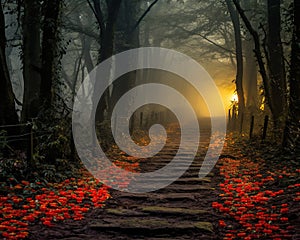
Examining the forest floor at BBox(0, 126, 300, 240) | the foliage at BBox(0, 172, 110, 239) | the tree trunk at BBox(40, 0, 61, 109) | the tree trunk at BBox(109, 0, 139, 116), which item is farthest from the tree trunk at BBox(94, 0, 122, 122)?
the foliage at BBox(0, 172, 110, 239)

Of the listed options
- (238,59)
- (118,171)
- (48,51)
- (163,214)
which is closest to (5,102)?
(48,51)

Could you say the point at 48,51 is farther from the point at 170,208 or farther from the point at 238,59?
the point at 238,59

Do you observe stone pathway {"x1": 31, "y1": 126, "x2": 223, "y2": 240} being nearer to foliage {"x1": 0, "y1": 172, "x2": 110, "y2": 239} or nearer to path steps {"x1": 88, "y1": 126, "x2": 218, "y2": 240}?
path steps {"x1": 88, "y1": 126, "x2": 218, "y2": 240}

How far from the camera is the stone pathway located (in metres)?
5.44

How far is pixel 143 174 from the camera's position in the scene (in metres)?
9.73

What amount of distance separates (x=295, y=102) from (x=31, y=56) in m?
8.41

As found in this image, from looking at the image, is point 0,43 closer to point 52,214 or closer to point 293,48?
point 52,214

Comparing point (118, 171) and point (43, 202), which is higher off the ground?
point (118, 171)

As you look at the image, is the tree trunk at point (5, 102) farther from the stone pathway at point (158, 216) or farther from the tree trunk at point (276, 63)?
the tree trunk at point (276, 63)

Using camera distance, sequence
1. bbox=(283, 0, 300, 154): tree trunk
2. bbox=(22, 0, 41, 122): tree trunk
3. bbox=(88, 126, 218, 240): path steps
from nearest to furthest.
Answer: bbox=(88, 126, 218, 240): path steps
bbox=(283, 0, 300, 154): tree trunk
bbox=(22, 0, 41, 122): tree trunk

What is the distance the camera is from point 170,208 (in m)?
6.52

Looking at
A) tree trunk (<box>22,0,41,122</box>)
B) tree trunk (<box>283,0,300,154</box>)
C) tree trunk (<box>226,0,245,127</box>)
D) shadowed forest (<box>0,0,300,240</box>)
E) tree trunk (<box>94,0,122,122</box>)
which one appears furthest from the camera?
tree trunk (<box>226,0,245,127</box>)

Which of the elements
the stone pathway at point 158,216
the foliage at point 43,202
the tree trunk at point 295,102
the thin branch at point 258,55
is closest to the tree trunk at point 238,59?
the thin branch at point 258,55

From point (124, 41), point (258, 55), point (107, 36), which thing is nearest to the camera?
point (258, 55)
